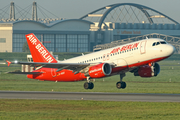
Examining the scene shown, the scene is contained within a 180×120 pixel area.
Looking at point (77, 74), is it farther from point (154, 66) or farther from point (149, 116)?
point (149, 116)

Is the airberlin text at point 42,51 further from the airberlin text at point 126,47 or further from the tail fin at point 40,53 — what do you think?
the airberlin text at point 126,47

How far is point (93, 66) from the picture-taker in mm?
49531

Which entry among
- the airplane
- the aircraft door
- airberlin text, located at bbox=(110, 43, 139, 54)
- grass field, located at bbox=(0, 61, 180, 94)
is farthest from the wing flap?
the aircraft door

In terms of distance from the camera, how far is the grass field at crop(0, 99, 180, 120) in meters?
27.0

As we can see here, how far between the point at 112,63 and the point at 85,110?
19258 millimetres

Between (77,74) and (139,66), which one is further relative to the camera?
(77,74)

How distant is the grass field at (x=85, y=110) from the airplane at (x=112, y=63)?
12.4 meters

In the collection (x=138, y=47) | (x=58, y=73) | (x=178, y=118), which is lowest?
(x=178, y=118)

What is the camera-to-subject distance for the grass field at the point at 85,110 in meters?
27.0

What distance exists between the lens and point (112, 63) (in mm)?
49438

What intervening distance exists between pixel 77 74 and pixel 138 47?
10.8 metres

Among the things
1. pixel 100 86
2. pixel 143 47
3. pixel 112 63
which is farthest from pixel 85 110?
pixel 100 86

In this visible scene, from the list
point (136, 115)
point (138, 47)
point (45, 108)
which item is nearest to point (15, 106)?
point (45, 108)

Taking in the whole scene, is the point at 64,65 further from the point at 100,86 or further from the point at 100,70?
the point at 100,86
